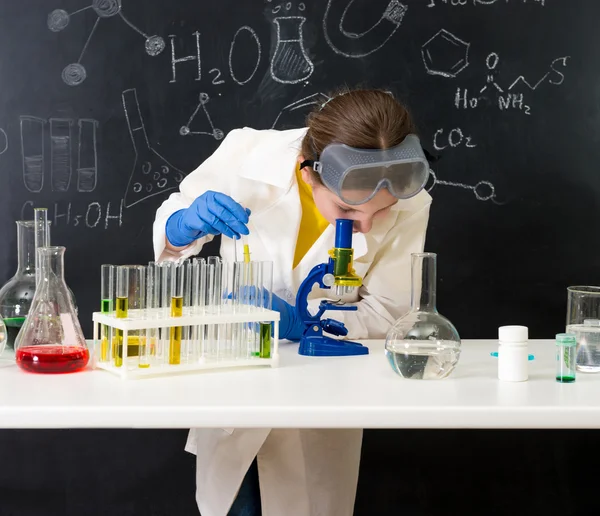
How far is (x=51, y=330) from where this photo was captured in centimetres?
156

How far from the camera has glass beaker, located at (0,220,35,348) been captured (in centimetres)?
174

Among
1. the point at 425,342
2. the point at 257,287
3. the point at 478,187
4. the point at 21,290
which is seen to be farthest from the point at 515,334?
the point at 478,187

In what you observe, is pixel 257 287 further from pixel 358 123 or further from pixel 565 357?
pixel 565 357

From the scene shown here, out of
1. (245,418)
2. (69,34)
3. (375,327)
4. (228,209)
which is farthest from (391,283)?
(69,34)

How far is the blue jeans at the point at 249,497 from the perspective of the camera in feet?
6.68

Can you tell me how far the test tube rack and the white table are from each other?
0.07 feet

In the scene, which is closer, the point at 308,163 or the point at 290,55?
the point at 308,163

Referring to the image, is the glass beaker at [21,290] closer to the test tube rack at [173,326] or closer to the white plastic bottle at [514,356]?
the test tube rack at [173,326]

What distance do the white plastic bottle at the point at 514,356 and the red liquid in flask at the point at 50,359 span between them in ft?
2.64

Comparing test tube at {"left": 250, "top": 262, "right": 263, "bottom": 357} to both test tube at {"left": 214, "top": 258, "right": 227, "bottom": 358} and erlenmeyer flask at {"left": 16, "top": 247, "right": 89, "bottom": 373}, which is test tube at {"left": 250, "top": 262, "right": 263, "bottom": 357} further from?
erlenmeyer flask at {"left": 16, "top": 247, "right": 89, "bottom": 373}

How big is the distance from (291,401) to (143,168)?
1.85m

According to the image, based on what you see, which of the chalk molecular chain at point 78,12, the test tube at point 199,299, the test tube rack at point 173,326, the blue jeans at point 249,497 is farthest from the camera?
the chalk molecular chain at point 78,12

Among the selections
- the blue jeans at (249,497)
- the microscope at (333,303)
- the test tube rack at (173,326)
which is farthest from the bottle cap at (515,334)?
the blue jeans at (249,497)

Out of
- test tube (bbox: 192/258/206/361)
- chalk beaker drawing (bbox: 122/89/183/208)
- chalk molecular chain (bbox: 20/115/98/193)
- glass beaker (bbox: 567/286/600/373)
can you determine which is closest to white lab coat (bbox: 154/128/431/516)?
test tube (bbox: 192/258/206/361)
